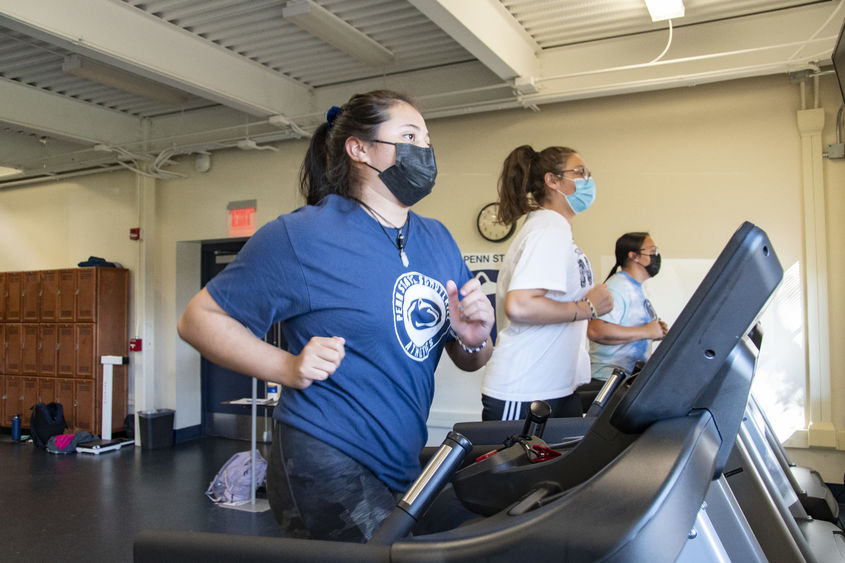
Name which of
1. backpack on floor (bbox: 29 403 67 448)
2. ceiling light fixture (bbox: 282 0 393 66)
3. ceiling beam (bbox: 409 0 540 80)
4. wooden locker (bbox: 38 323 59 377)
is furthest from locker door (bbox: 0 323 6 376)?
ceiling beam (bbox: 409 0 540 80)

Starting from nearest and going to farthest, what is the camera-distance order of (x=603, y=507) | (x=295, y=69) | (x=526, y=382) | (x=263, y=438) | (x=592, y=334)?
(x=603, y=507) → (x=526, y=382) → (x=592, y=334) → (x=295, y=69) → (x=263, y=438)

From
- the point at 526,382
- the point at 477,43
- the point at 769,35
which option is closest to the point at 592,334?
the point at 526,382

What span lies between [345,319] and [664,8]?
3.76 metres

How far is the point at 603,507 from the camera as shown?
2.10 feet

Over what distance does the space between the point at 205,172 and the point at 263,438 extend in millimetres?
2794

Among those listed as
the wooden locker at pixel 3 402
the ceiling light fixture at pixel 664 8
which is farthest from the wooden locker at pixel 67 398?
the ceiling light fixture at pixel 664 8

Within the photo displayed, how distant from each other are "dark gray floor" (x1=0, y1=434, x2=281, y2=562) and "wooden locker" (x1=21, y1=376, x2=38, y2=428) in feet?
3.59

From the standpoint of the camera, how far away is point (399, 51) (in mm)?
5258

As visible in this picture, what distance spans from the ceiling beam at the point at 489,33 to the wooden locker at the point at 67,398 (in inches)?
226

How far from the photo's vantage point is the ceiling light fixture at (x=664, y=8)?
13.1ft

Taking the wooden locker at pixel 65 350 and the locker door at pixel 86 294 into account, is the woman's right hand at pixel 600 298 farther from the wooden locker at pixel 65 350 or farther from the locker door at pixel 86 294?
the wooden locker at pixel 65 350

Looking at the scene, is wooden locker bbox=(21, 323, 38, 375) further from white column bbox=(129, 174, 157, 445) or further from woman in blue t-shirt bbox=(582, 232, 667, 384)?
woman in blue t-shirt bbox=(582, 232, 667, 384)

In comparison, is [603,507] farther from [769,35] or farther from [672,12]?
[769,35]

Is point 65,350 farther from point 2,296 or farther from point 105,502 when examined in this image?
point 105,502
